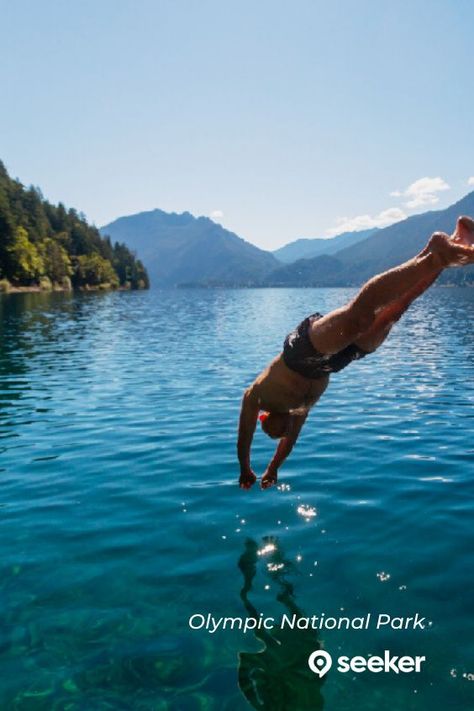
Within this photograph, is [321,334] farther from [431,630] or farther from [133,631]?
[133,631]

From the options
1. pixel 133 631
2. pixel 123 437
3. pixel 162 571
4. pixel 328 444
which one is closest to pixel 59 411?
pixel 123 437

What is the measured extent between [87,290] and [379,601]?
15125cm

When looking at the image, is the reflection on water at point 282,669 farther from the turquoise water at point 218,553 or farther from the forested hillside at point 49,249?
the forested hillside at point 49,249

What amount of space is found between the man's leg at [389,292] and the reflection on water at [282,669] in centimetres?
361

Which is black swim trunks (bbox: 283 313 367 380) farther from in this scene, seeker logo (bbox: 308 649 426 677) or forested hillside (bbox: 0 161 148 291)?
forested hillside (bbox: 0 161 148 291)

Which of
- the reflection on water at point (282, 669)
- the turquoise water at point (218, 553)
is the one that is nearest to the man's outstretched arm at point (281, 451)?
the turquoise water at point (218, 553)

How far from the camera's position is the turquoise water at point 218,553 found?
5.59m

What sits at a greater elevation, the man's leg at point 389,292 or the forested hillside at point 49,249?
the forested hillside at point 49,249

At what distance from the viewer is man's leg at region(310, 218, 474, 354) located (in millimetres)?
6383

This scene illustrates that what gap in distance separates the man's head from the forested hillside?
111m

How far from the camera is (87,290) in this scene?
14962cm

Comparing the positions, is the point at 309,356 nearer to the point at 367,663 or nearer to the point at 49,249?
the point at 367,663

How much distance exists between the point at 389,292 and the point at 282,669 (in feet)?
15.1

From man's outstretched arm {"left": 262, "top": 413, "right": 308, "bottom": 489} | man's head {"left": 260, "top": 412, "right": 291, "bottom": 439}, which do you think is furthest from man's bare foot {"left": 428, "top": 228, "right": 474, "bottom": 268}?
man's outstretched arm {"left": 262, "top": 413, "right": 308, "bottom": 489}
